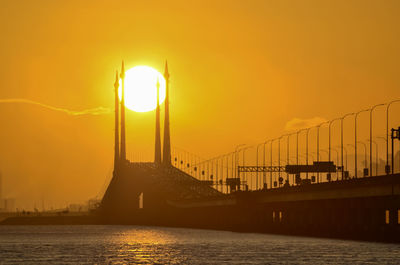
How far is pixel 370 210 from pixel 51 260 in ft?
177

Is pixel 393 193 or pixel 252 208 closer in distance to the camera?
pixel 393 193

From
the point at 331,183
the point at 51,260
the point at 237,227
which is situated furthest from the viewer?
the point at 237,227

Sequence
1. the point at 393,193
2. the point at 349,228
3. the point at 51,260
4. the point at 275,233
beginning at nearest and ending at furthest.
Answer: the point at 51,260
the point at 393,193
the point at 349,228
the point at 275,233

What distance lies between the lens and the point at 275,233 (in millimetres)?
178000

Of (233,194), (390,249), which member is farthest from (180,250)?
(233,194)

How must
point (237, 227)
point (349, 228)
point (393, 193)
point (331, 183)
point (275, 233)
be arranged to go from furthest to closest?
point (237, 227) → point (275, 233) → point (349, 228) → point (331, 183) → point (393, 193)

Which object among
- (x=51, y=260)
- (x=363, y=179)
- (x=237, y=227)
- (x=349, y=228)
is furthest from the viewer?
(x=237, y=227)

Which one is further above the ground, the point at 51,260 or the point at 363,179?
the point at 363,179

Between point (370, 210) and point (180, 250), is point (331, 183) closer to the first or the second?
point (370, 210)

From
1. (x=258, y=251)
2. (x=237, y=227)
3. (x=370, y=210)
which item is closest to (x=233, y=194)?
(x=237, y=227)

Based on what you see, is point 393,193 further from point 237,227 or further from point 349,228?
point 237,227

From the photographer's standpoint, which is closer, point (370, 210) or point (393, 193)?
point (393, 193)

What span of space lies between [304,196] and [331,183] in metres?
13.5

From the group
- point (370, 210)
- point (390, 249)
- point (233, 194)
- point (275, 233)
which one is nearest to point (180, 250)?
point (390, 249)
